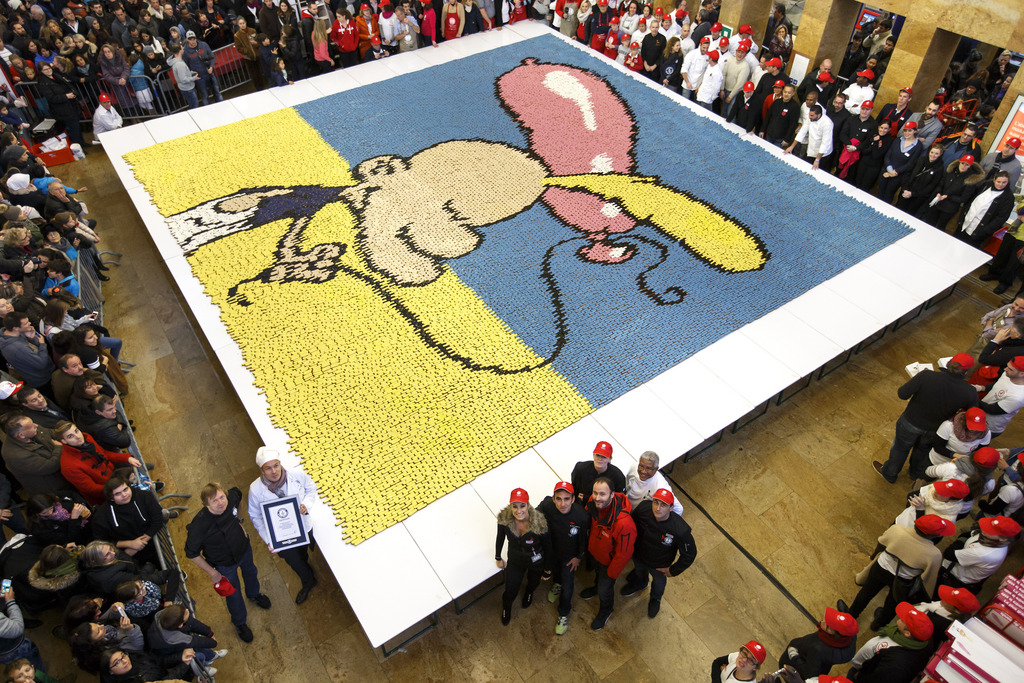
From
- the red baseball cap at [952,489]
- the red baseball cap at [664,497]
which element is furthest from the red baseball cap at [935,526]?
the red baseball cap at [664,497]

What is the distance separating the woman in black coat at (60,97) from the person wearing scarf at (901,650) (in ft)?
32.1

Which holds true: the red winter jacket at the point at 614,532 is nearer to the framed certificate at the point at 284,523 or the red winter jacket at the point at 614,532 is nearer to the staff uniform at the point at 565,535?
the staff uniform at the point at 565,535

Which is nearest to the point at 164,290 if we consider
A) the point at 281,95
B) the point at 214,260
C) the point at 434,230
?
the point at 214,260

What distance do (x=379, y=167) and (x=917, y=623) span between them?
645cm

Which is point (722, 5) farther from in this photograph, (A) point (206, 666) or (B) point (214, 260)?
(A) point (206, 666)

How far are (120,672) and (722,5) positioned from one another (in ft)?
33.8

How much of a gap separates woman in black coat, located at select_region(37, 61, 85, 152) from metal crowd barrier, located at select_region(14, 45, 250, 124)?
9.2 inches

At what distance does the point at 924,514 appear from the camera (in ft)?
13.3

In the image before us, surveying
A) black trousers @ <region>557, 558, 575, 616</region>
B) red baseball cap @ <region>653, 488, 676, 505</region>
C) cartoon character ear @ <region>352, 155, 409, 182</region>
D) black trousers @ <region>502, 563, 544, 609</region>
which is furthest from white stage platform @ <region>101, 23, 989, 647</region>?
cartoon character ear @ <region>352, 155, 409, 182</region>

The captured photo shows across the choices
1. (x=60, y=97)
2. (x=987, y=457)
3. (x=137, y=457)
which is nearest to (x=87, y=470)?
(x=137, y=457)

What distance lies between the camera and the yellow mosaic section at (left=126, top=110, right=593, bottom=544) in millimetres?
4828

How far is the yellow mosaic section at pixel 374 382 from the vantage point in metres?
4.83

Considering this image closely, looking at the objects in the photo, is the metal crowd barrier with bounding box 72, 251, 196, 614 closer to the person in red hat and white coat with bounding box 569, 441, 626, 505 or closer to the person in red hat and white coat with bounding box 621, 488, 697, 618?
the person in red hat and white coat with bounding box 569, 441, 626, 505

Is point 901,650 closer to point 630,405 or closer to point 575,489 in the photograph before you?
point 575,489
